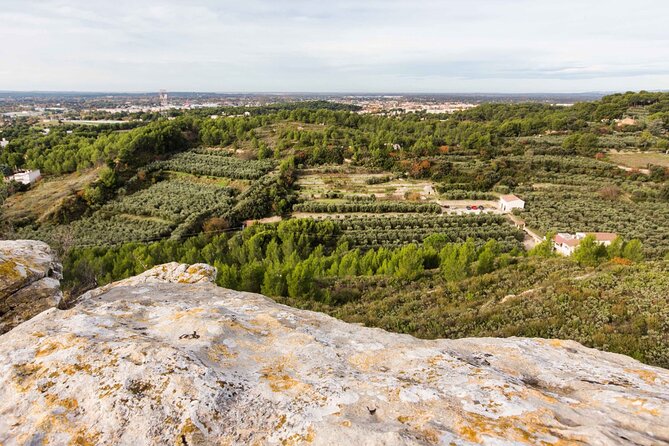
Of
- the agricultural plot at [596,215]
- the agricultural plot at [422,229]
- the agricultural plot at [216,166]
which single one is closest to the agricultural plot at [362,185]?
the agricultural plot at [216,166]

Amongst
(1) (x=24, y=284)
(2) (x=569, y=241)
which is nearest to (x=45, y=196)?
(1) (x=24, y=284)

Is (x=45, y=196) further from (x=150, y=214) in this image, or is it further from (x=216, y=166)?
(x=216, y=166)

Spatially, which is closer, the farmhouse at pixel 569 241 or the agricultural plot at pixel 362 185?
the farmhouse at pixel 569 241

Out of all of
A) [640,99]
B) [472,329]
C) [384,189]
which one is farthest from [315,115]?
[472,329]

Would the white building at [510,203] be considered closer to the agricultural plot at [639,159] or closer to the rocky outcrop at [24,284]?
the agricultural plot at [639,159]

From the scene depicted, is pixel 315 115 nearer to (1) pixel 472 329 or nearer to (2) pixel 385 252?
(2) pixel 385 252

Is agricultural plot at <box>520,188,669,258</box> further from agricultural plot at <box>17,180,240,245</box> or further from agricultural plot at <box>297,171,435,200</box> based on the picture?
agricultural plot at <box>17,180,240,245</box>
